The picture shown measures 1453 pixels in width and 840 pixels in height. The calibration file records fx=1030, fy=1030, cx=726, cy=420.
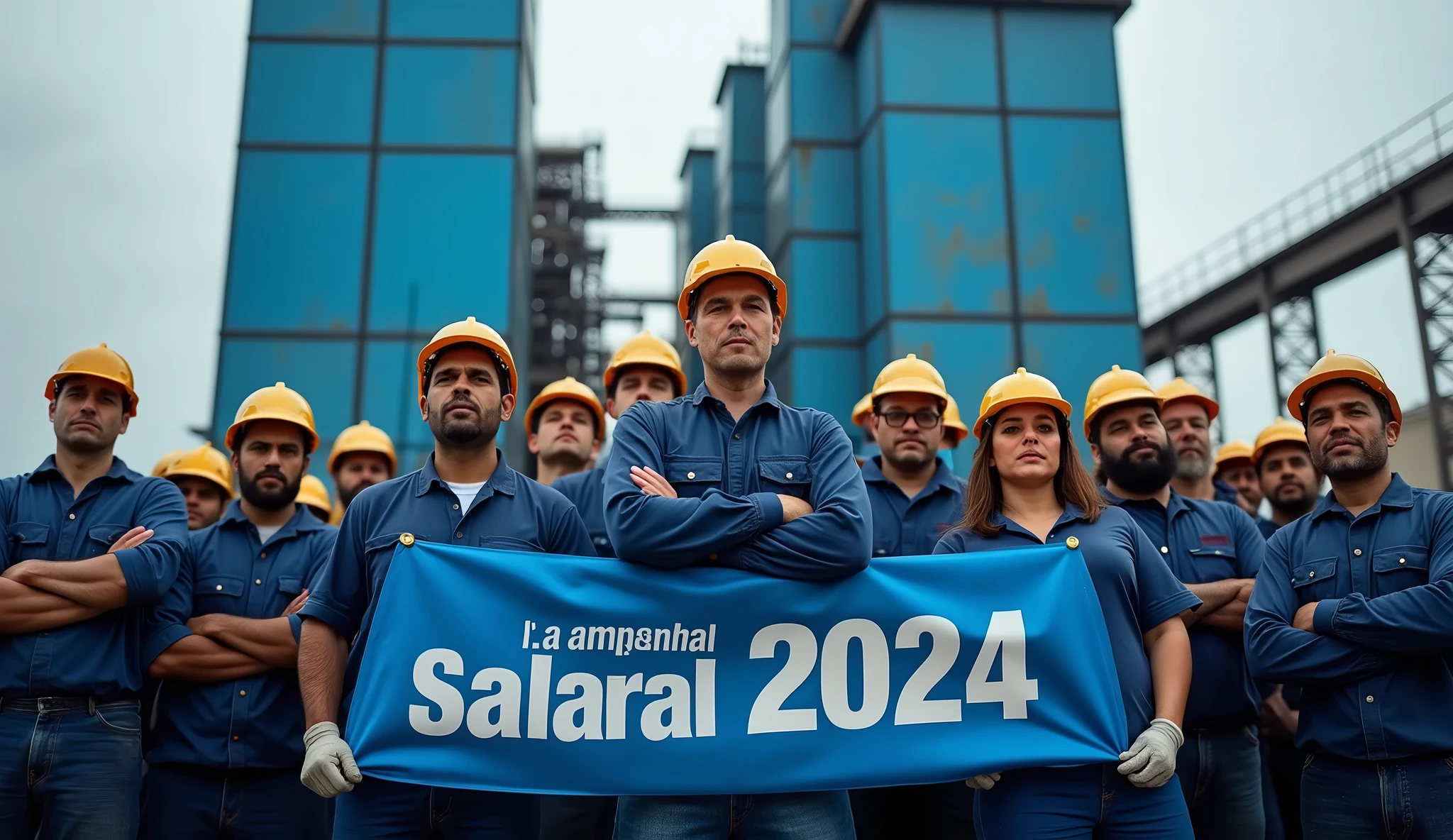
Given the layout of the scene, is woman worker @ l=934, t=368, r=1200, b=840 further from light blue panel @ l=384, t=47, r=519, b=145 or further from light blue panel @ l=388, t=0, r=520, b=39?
light blue panel @ l=388, t=0, r=520, b=39

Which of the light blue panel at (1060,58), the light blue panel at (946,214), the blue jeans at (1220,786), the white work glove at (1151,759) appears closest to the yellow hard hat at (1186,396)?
the blue jeans at (1220,786)

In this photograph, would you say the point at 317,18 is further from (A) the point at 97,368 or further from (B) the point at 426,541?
(B) the point at 426,541

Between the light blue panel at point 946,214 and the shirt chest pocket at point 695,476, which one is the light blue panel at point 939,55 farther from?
the shirt chest pocket at point 695,476

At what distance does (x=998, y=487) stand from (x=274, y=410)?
3352 mm

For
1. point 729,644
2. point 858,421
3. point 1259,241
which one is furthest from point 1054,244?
point 1259,241

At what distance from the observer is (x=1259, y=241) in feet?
98.0

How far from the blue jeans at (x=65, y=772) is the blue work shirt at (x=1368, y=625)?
14.8 ft

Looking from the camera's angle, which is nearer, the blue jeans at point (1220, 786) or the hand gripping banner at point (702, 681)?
the hand gripping banner at point (702, 681)

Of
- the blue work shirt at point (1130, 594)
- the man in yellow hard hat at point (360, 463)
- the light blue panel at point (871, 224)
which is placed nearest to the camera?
the blue work shirt at point (1130, 594)

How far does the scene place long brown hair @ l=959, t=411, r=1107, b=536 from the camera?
3.99 metres

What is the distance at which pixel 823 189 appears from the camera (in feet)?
59.6

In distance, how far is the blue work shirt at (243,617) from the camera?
4258mm

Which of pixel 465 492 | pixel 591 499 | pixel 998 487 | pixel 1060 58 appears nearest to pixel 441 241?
pixel 591 499

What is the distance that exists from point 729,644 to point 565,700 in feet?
1.89
